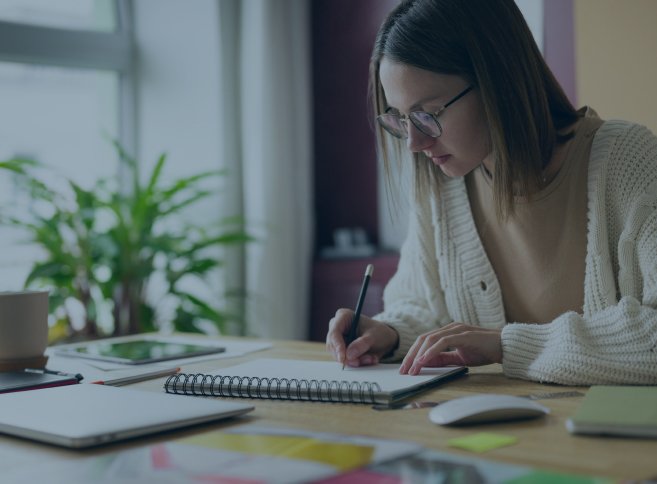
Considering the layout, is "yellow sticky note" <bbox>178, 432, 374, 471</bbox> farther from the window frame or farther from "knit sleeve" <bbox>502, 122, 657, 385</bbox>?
the window frame

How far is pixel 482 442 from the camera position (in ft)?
2.84

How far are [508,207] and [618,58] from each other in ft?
Result: 4.05

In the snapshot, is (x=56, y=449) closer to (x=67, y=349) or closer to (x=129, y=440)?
(x=129, y=440)

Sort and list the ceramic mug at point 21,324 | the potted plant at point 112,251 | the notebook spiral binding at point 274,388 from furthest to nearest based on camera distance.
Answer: the potted plant at point 112,251 < the ceramic mug at point 21,324 < the notebook spiral binding at point 274,388

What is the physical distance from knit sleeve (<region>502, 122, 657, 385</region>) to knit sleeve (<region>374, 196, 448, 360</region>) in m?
0.33

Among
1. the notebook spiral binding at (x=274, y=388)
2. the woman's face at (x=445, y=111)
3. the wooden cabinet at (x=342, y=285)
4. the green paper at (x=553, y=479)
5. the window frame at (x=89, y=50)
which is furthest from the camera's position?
the window frame at (x=89, y=50)

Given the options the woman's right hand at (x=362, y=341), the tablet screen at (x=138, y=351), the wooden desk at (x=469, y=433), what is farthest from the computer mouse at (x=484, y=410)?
the tablet screen at (x=138, y=351)

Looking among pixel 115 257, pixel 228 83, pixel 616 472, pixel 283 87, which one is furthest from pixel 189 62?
pixel 616 472

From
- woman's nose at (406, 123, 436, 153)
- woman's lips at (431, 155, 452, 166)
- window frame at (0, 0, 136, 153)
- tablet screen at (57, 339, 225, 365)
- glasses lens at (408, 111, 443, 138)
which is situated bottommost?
tablet screen at (57, 339, 225, 365)

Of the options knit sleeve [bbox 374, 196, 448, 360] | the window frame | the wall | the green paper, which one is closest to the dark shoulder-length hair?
knit sleeve [bbox 374, 196, 448, 360]

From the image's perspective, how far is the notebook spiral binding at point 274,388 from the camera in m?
1.10

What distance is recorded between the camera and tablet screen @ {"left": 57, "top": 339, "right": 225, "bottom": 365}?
152 cm

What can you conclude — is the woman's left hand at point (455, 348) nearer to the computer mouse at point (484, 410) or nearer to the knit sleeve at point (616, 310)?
the knit sleeve at point (616, 310)

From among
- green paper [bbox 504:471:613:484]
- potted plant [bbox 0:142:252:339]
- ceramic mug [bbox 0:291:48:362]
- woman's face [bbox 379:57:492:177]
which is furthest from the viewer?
potted plant [bbox 0:142:252:339]
